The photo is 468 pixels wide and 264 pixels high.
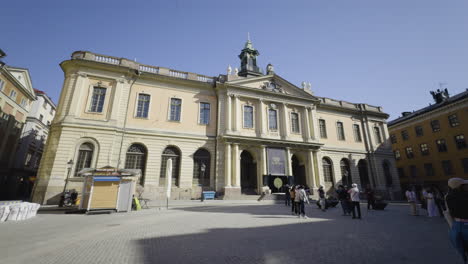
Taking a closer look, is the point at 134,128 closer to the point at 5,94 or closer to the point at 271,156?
the point at 271,156

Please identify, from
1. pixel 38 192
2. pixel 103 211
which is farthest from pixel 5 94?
pixel 103 211

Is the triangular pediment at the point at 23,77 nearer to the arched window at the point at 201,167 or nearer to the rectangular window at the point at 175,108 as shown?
the rectangular window at the point at 175,108

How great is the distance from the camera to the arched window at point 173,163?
19.2m

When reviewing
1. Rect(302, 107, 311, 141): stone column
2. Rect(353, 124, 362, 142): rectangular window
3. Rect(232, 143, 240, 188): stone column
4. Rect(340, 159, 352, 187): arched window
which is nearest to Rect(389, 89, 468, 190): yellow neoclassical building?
Rect(353, 124, 362, 142): rectangular window

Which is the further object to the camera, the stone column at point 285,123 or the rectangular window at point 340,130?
the rectangular window at point 340,130

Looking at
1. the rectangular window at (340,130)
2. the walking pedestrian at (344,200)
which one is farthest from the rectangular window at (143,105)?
the rectangular window at (340,130)

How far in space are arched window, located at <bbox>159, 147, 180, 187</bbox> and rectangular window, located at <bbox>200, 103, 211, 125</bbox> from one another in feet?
14.0

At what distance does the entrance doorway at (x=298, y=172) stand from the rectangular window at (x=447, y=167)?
Answer: 24425 mm

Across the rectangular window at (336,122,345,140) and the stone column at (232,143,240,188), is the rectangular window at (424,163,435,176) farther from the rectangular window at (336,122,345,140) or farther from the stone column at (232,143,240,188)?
the stone column at (232,143,240,188)

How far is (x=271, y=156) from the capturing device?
22125 millimetres

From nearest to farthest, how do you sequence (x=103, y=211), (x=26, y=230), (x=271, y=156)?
(x=26, y=230) → (x=103, y=211) → (x=271, y=156)

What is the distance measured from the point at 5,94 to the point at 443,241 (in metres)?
40.6

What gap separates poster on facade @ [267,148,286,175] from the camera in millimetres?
21688

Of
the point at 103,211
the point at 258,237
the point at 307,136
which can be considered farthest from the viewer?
the point at 307,136
